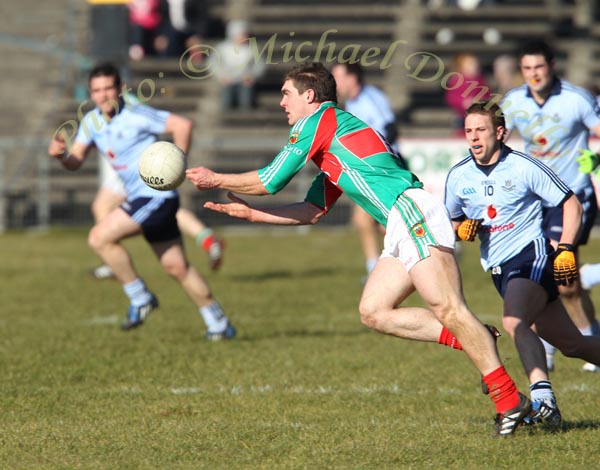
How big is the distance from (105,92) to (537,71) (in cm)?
362

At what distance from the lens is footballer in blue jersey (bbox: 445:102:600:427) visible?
659cm

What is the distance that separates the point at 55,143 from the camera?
8.94m

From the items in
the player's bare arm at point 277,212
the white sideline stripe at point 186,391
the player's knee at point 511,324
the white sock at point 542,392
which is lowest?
the white sideline stripe at point 186,391

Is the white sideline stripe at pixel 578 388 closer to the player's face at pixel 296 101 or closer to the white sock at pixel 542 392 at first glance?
the white sock at pixel 542 392

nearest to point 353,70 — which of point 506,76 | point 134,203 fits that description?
point 134,203

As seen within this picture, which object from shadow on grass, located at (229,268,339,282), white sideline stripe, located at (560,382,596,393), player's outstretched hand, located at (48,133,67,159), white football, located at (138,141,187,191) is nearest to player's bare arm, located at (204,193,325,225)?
white football, located at (138,141,187,191)

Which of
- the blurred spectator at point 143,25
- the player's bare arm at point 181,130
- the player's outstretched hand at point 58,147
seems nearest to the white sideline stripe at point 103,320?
the player's bare arm at point 181,130

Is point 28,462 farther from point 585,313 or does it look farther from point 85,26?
point 85,26

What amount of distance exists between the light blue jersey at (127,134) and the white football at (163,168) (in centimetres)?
305

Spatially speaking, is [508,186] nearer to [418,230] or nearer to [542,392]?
[418,230]

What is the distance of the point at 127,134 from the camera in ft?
32.7

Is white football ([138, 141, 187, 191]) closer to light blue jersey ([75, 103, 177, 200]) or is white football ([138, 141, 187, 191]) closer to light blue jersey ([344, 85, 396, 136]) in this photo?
light blue jersey ([75, 103, 177, 200])

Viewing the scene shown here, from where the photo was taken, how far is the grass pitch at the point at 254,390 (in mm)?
5977

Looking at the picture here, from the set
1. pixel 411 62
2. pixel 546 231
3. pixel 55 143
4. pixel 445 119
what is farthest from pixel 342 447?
pixel 411 62
